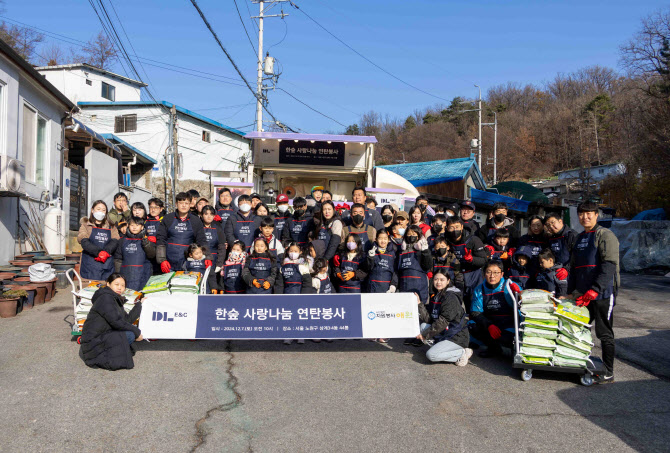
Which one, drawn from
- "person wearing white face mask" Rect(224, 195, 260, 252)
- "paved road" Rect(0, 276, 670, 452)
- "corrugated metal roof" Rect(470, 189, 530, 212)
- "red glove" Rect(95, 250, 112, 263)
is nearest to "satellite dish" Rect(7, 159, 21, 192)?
"red glove" Rect(95, 250, 112, 263)

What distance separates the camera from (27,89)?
12.7 meters

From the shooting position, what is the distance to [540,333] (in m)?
5.91

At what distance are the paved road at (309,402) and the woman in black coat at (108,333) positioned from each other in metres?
0.16

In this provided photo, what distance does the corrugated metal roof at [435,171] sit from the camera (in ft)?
81.3

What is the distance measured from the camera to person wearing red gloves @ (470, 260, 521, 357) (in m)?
6.61

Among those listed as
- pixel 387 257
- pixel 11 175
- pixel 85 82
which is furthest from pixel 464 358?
pixel 85 82

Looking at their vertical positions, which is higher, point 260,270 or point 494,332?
point 260,270

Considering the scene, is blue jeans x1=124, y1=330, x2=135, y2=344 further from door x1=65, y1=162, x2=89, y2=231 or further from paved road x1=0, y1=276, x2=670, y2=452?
door x1=65, y1=162, x2=89, y2=231

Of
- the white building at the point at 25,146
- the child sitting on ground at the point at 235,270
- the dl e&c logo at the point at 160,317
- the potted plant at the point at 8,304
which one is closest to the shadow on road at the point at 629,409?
the child sitting on ground at the point at 235,270

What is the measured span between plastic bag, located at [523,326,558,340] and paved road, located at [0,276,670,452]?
56cm

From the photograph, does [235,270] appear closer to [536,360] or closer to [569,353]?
[536,360]

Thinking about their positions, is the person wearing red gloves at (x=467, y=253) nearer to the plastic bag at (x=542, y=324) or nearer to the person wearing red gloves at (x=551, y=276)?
the person wearing red gloves at (x=551, y=276)

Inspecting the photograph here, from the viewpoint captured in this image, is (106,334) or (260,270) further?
(260,270)

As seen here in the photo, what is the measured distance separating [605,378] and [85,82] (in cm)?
3472
